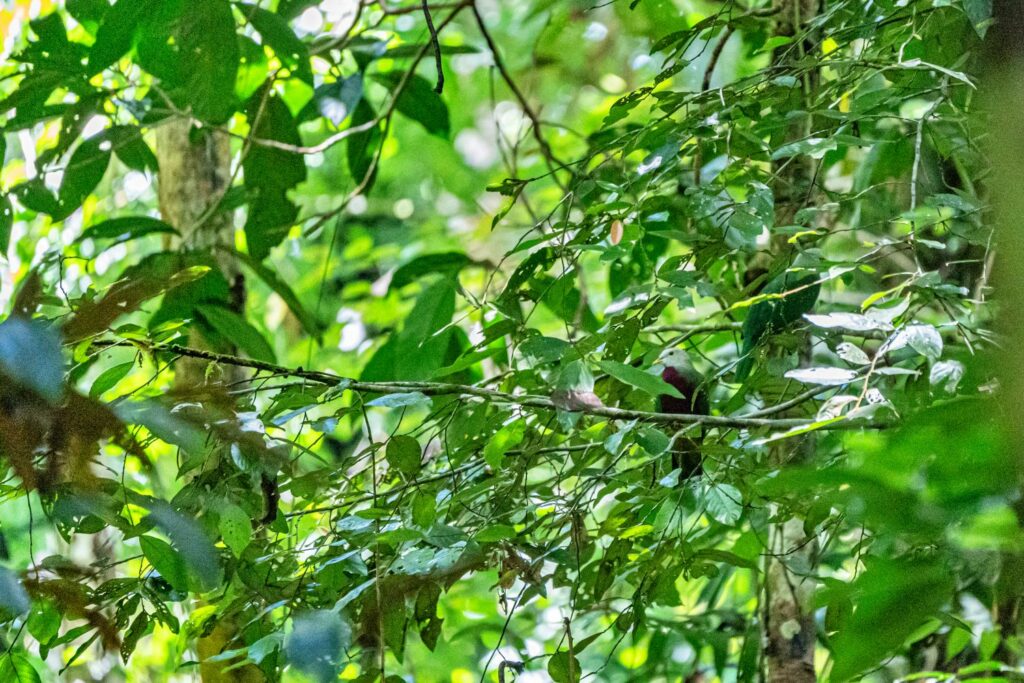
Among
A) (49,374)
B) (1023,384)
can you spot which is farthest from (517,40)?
(1023,384)

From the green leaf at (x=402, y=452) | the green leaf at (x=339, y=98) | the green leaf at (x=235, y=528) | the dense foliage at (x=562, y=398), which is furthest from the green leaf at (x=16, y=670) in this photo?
the green leaf at (x=339, y=98)

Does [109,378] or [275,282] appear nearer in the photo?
[109,378]

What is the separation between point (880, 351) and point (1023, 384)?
0.46 meters

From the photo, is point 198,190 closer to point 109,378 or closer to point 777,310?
point 109,378

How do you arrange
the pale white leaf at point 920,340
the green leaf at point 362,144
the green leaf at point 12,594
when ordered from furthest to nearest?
the green leaf at point 362,144 → the pale white leaf at point 920,340 → the green leaf at point 12,594

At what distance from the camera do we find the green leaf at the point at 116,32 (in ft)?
3.23

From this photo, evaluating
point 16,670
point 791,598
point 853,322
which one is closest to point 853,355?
point 853,322

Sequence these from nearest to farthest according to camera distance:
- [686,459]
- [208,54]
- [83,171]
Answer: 1. [686,459]
2. [208,54]
3. [83,171]

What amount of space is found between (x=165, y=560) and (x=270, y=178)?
2.32ft

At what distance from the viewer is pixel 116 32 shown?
100 cm

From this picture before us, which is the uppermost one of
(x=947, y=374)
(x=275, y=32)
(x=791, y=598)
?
(x=275, y=32)

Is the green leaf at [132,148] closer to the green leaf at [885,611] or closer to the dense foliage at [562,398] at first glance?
the dense foliage at [562,398]

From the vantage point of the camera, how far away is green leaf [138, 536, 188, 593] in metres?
0.69

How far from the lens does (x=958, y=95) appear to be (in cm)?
90
